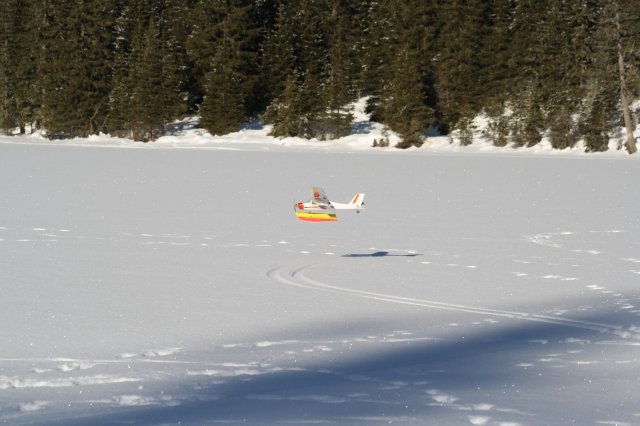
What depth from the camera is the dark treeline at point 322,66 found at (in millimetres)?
54125

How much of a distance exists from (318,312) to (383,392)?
128 inches

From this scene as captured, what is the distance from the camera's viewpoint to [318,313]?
971 centimetres

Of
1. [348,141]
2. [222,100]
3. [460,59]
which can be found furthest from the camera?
[222,100]

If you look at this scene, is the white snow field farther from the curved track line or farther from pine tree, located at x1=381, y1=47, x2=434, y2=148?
pine tree, located at x1=381, y1=47, x2=434, y2=148

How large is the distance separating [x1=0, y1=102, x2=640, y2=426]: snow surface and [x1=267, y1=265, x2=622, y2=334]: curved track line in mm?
41

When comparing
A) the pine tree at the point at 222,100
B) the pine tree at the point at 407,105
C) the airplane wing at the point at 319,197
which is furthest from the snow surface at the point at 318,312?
the pine tree at the point at 222,100

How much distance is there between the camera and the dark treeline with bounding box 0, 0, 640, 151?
5412 cm

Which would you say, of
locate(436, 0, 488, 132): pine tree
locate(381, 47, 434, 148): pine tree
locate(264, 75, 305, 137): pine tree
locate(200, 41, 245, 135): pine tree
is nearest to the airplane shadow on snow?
locate(381, 47, 434, 148): pine tree

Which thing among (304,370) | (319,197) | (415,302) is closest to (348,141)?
(319,197)

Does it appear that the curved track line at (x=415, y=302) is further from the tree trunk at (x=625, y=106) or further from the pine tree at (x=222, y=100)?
the pine tree at (x=222, y=100)

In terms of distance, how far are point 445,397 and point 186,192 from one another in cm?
2026

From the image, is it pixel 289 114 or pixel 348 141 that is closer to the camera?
pixel 348 141

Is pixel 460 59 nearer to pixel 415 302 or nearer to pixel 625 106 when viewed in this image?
pixel 625 106

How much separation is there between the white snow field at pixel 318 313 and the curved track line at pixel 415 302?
0.13ft
